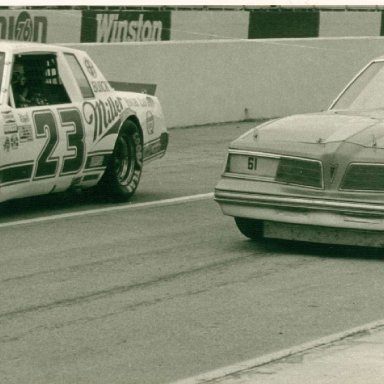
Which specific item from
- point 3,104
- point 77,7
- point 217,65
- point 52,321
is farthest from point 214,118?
point 52,321

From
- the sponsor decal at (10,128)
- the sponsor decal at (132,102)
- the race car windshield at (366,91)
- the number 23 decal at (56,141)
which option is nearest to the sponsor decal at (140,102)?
the sponsor decal at (132,102)

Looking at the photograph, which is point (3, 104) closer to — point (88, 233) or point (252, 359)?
point (88, 233)

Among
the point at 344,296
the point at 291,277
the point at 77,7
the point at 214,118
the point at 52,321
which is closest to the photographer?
the point at 52,321

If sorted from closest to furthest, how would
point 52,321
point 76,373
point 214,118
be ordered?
1. point 76,373
2. point 52,321
3. point 214,118

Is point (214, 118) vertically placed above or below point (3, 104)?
below

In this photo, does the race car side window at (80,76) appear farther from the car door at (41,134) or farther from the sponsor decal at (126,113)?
the sponsor decal at (126,113)

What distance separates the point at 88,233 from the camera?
10.8m

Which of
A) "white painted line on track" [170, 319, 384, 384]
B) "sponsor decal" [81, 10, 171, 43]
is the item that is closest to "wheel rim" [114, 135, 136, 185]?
"white painted line on track" [170, 319, 384, 384]

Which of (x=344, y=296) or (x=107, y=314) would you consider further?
(x=344, y=296)

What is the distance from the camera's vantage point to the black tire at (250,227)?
10164mm

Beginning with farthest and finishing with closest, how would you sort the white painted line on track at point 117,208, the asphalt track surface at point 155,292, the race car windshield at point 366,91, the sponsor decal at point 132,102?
the sponsor decal at point 132,102
the white painted line on track at point 117,208
the race car windshield at point 366,91
the asphalt track surface at point 155,292

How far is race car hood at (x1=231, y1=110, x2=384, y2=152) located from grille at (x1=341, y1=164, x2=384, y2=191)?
0.17 m

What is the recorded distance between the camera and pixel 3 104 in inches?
441

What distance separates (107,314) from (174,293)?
0.73 m
